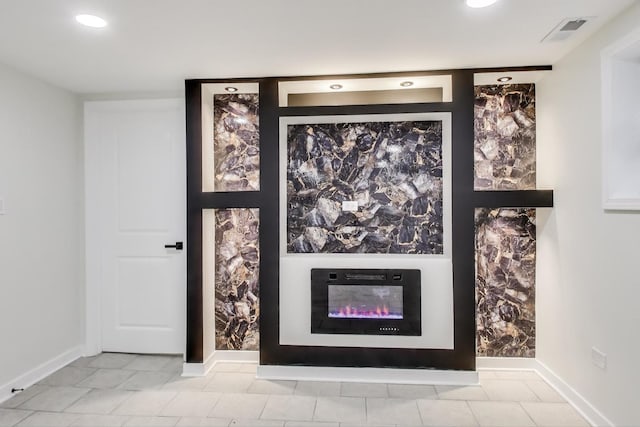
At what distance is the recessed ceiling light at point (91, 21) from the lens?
2121mm

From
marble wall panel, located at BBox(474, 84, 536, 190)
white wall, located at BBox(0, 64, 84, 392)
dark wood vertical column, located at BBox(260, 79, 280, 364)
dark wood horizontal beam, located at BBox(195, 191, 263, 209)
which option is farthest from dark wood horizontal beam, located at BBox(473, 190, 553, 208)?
white wall, located at BBox(0, 64, 84, 392)

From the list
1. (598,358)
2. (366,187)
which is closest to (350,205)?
(366,187)

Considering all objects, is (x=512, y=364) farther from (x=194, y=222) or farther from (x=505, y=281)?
(x=194, y=222)

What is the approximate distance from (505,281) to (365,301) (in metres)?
1.22

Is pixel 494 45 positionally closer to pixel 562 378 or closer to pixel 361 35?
pixel 361 35

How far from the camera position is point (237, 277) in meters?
3.43

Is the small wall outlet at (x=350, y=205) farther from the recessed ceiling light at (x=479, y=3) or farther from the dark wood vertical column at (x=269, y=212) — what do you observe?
the recessed ceiling light at (x=479, y=3)

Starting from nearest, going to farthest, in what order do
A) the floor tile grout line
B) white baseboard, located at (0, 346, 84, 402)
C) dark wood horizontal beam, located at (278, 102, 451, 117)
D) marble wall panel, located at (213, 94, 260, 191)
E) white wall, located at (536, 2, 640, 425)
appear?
1. white wall, located at (536, 2, 640, 425)
2. the floor tile grout line
3. white baseboard, located at (0, 346, 84, 402)
4. dark wood horizontal beam, located at (278, 102, 451, 117)
5. marble wall panel, located at (213, 94, 260, 191)

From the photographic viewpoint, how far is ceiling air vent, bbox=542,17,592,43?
219 centimetres

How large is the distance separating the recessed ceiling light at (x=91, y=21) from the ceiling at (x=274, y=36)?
0.04 m

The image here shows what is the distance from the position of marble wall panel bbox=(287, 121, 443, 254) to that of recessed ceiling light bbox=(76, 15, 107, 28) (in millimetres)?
1584

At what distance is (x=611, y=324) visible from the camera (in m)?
2.25

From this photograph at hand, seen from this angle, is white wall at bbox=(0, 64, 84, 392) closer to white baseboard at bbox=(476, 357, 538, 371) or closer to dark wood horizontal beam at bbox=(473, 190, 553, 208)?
dark wood horizontal beam at bbox=(473, 190, 553, 208)

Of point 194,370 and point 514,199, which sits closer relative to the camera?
point 514,199
